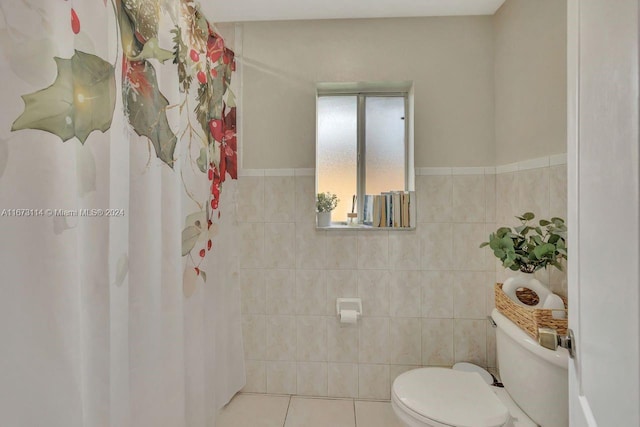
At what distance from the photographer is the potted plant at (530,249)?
4.29 ft

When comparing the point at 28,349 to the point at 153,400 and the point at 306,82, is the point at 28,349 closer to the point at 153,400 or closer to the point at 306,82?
the point at 153,400

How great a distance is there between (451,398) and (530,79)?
1.47 m

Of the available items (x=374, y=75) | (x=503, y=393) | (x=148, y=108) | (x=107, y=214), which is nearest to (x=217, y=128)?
(x=148, y=108)

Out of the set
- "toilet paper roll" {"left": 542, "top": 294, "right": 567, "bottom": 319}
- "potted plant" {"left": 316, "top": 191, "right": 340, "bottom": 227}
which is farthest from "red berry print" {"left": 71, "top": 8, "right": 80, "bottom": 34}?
"toilet paper roll" {"left": 542, "top": 294, "right": 567, "bottom": 319}

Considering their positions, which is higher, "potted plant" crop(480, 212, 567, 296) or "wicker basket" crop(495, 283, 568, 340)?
"potted plant" crop(480, 212, 567, 296)

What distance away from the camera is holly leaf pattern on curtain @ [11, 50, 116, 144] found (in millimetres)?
665

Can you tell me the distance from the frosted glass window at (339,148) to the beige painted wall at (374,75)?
0.32ft

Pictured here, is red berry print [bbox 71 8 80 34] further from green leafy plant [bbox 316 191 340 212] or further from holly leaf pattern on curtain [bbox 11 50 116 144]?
green leafy plant [bbox 316 191 340 212]

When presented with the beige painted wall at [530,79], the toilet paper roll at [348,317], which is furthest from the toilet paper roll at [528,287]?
the toilet paper roll at [348,317]

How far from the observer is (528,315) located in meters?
1.30

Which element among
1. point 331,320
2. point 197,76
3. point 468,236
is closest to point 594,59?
point 197,76

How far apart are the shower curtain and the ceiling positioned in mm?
434

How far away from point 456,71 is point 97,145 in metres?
1.84

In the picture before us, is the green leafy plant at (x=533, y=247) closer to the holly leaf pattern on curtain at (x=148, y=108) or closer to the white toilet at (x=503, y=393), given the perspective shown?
the white toilet at (x=503, y=393)
